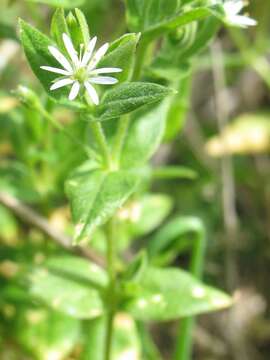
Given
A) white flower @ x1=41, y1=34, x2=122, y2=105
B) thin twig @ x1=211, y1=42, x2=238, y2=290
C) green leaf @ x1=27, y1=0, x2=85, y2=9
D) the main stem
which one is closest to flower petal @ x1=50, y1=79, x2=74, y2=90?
white flower @ x1=41, y1=34, x2=122, y2=105

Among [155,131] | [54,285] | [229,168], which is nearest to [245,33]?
[229,168]

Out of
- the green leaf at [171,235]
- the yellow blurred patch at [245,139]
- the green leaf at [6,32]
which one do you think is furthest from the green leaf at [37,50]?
the yellow blurred patch at [245,139]

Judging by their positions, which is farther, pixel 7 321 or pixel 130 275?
pixel 7 321

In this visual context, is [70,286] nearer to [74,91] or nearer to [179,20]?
[74,91]

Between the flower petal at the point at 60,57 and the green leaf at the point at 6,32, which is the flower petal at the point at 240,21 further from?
the green leaf at the point at 6,32

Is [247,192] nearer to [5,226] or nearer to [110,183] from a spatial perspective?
[5,226]

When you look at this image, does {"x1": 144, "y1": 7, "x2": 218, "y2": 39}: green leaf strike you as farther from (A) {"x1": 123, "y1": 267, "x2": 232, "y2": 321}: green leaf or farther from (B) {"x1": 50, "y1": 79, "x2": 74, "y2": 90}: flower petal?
(A) {"x1": 123, "y1": 267, "x2": 232, "y2": 321}: green leaf
